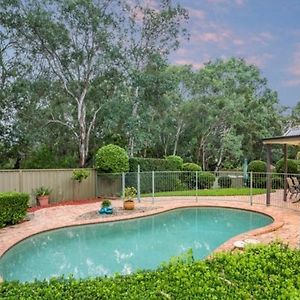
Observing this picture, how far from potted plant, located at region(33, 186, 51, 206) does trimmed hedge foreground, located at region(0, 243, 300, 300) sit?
10.6 m

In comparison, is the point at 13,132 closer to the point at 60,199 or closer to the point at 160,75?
the point at 60,199

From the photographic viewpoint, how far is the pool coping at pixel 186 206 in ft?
24.8

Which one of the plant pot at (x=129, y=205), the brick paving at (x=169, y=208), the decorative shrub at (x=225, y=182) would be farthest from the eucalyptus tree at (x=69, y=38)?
the decorative shrub at (x=225, y=182)

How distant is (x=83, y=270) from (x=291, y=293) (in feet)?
15.1

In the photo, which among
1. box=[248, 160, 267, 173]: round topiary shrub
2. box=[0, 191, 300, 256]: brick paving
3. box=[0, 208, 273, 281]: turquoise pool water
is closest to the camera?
box=[0, 208, 273, 281]: turquoise pool water

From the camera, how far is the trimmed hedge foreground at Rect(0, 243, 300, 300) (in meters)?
2.94

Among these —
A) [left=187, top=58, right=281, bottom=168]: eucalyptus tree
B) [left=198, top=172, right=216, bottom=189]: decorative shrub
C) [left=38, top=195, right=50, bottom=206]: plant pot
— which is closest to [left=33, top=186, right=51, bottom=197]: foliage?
[left=38, top=195, right=50, bottom=206]: plant pot

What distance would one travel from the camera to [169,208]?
13.0 m

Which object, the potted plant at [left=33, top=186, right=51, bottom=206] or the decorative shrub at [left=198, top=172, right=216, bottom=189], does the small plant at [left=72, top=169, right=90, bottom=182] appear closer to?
the potted plant at [left=33, top=186, right=51, bottom=206]

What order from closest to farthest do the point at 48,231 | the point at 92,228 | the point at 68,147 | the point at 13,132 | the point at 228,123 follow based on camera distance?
1. the point at 48,231
2. the point at 92,228
3. the point at 13,132
4. the point at 68,147
5. the point at 228,123

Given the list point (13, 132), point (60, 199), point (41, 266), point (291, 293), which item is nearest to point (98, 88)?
point (13, 132)

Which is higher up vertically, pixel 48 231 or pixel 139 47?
pixel 139 47

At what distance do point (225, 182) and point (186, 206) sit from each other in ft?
20.3

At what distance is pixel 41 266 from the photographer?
267 inches
